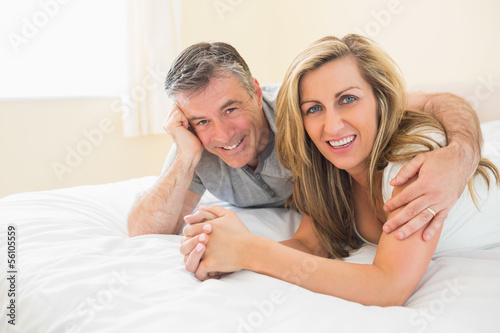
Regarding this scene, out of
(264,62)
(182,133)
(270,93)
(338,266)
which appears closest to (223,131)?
(182,133)

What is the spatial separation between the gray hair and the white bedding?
489mm

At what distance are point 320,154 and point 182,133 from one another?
1.59 ft

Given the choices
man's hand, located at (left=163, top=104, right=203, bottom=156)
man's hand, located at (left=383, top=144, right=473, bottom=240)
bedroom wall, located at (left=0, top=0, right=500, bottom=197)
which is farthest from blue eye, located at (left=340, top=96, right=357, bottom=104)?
bedroom wall, located at (left=0, top=0, right=500, bottom=197)

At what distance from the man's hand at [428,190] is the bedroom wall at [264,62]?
144 cm

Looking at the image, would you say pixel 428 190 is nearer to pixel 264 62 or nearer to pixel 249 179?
pixel 249 179

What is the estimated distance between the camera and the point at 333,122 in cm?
105

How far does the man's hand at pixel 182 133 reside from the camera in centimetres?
146

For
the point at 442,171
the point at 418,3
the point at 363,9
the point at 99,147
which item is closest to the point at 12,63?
the point at 99,147

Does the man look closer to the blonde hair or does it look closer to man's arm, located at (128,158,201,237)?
man's arm, located at (128,158,201,237)

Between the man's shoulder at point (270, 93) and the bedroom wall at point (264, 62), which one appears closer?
the man's shoulder at point (270, 93)

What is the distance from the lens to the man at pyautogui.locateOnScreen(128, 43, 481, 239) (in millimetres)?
1321

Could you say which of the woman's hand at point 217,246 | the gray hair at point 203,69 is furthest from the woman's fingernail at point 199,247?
the gray hair at point 203,69

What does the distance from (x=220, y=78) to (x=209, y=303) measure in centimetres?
77

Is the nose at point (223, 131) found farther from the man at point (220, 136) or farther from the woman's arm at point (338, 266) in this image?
the woman's arm at point (338, 266)
